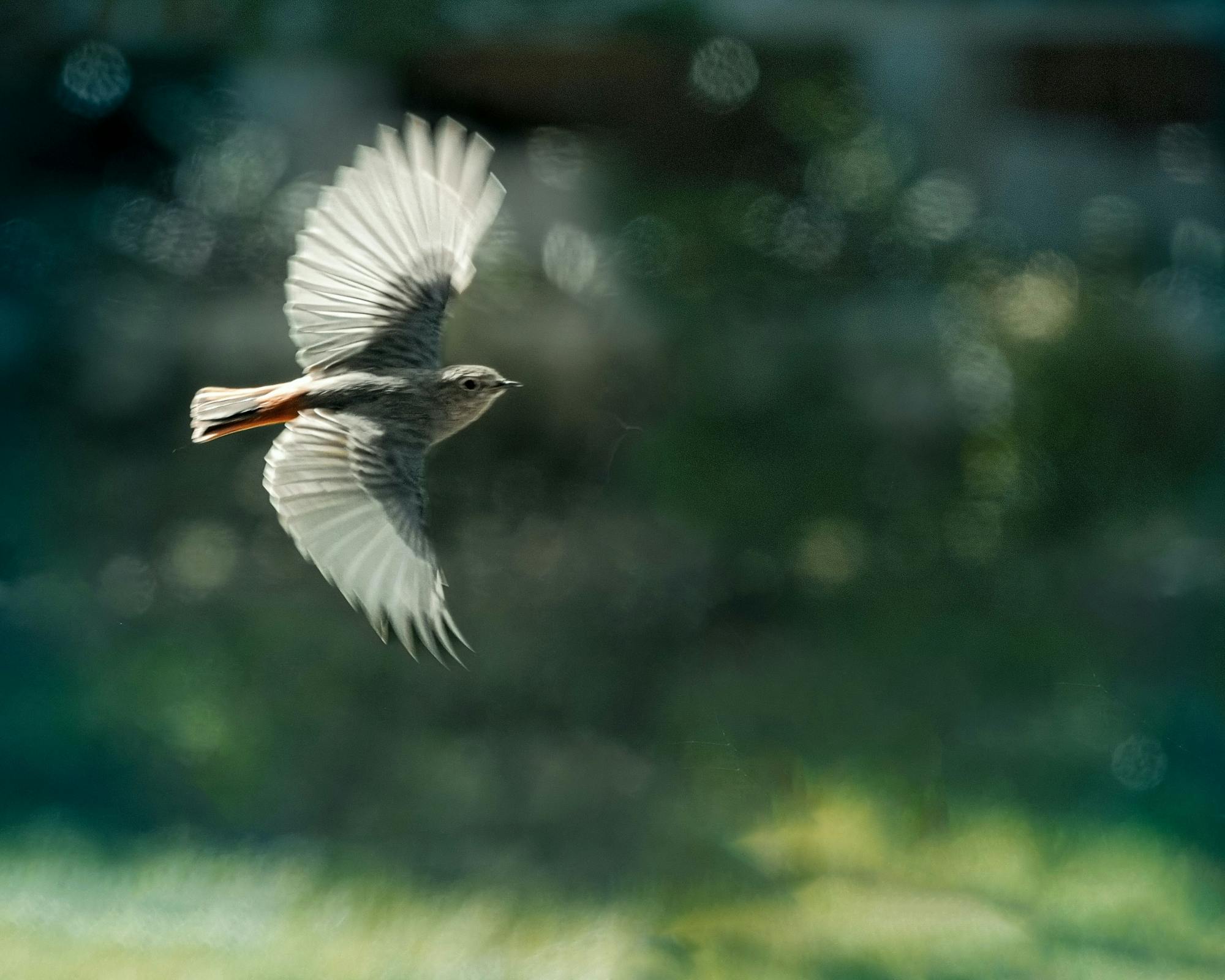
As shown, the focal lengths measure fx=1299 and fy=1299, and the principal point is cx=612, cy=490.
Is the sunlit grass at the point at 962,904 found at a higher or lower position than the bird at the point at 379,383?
lower

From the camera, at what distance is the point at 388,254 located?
576mm

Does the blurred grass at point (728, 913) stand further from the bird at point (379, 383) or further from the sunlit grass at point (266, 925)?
the bird at point (379, 383)

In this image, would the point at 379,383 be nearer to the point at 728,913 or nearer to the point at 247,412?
the point at 247,412

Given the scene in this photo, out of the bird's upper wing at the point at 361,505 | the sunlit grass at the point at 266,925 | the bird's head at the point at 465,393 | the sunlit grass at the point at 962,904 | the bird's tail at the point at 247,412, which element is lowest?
the sunlit grass at the point at 266,925

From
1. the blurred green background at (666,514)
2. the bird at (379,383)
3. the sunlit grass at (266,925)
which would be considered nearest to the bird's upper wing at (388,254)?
the bird at (379,383)

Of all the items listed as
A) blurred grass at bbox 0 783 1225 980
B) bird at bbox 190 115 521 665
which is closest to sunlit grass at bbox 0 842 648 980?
blurred grass at bbox 0 783 1225 980

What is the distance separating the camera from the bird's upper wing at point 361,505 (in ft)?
1.63

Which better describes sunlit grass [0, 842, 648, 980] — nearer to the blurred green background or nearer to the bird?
the blurred green background

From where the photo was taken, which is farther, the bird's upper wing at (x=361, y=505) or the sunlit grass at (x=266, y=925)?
the sunlit grass at (x=266, y=925)

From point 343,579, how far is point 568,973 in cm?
134

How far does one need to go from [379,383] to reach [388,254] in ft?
0.25

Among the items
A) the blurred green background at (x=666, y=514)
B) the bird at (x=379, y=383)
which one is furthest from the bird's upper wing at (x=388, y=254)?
the blurred green background at (x=666, y=514)

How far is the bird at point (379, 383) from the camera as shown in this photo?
502mm

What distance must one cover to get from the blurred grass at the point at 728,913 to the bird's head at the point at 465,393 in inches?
51.4
